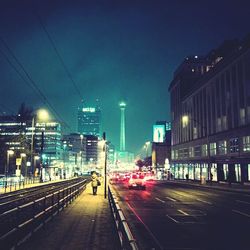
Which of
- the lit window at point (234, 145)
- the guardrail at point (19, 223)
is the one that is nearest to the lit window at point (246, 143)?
the lit window at point (234, 145)

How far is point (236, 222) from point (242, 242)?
14.0 feet

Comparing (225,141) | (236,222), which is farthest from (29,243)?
(225,141)

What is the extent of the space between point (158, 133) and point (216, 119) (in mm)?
108159

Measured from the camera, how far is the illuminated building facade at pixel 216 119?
51375 mm

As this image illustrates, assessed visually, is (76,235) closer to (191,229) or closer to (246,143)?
(191,229)

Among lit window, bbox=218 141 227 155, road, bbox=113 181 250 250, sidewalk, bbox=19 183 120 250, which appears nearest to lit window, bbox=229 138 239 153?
lit window, bbox=218 141 227 155

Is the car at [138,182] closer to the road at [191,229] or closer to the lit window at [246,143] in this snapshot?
the lit window at [246,143]

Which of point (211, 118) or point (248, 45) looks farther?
point (211, 118)

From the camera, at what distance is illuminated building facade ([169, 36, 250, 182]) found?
51.4m

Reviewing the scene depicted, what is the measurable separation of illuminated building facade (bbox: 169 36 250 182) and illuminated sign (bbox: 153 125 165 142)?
77.6m

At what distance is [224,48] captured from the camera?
3551 inches

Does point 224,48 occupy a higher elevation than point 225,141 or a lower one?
higher

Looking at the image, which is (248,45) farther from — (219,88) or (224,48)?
(224,48)

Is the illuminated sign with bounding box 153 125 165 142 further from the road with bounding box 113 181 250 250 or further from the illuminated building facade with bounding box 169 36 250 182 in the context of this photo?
the road with bounding box 113 181 250 250
